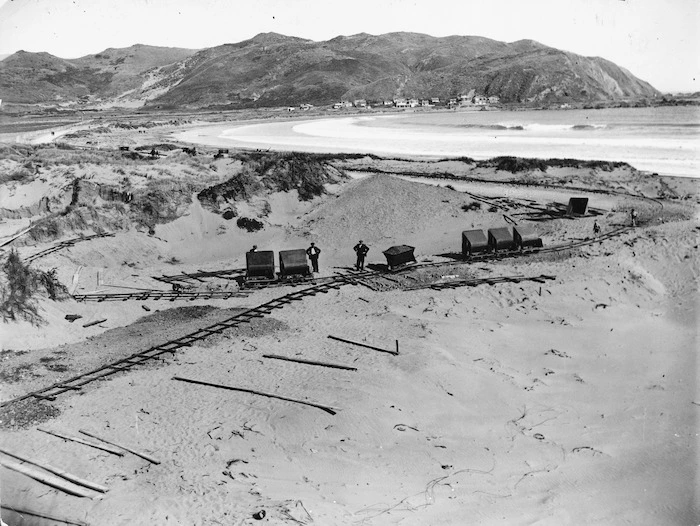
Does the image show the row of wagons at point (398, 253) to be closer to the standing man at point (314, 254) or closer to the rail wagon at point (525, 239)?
the rail wagon at point (525, 239)

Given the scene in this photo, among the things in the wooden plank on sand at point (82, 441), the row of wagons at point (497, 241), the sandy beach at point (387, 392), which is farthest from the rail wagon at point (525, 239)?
the wooden plank on sand at point (82, 441)

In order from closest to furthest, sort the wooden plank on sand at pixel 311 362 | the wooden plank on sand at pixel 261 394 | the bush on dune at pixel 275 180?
the wooden plank on sand at pixel 261 394 → the wooden plank on sand at pixel 311 362 → the bush on dune at pixel 275 180

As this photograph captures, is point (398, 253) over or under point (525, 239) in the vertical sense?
under

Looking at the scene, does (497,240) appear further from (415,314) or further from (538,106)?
(538,106)

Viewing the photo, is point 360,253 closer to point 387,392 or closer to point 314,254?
point 314,254

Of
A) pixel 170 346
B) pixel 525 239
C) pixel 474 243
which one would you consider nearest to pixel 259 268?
pixel 170 346

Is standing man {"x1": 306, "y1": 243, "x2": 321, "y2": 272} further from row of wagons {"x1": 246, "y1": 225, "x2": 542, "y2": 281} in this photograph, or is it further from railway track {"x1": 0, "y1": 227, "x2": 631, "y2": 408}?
railway track {"x1": 0, "y1": 227, "x2": 631, "y2": 408}

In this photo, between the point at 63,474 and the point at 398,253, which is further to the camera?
the point at 398,253

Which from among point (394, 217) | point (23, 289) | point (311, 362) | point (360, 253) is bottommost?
point (311, 362)
